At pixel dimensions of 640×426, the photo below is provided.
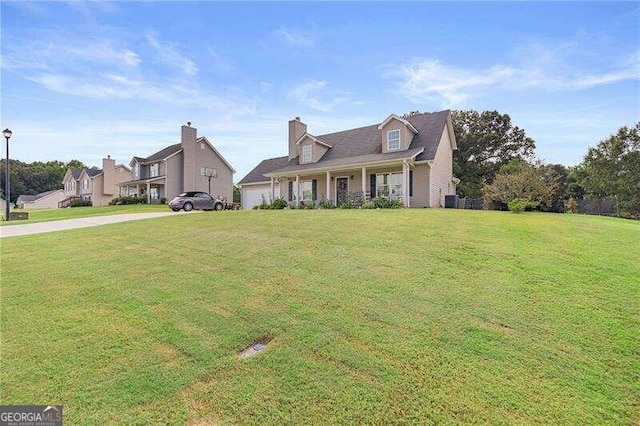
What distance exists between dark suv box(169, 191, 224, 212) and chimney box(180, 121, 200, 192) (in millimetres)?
11750

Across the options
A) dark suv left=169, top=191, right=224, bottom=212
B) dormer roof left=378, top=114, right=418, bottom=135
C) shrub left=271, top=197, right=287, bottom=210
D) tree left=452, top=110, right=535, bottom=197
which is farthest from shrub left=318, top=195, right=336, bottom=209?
tree left=452, top=110, right=535, bottom=197

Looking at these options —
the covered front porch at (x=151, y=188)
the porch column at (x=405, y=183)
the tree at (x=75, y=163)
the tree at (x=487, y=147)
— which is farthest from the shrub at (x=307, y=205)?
the tree at (x=75, y=163)

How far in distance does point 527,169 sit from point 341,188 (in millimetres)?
10775

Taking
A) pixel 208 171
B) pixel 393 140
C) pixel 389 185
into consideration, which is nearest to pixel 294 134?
pixel 393 140

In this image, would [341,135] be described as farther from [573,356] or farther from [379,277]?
[573,356]

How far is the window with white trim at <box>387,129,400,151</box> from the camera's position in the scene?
20734mm

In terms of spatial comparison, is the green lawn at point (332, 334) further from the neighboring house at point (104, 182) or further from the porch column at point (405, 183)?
the neighboring house at point (104, 182)

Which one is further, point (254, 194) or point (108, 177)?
point (108, 177)

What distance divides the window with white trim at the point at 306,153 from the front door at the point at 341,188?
11.0 feet

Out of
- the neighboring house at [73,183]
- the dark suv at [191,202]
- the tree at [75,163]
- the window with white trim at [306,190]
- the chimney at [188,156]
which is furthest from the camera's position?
the tree at [75,163]

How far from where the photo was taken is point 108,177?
46.5 m

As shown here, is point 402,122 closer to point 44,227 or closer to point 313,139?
point 313,139

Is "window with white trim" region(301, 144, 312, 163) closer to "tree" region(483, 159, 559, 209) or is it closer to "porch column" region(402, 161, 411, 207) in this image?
"porch column" region(402, 161, 411, 207)

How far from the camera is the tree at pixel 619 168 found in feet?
92.8
